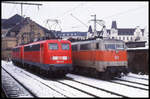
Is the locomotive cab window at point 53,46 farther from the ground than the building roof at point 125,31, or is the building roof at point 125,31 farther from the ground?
the building roof at point 125,31

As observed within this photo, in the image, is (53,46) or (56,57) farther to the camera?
(53,46)

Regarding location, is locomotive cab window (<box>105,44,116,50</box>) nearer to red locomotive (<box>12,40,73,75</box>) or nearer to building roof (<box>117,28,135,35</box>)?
red locomotive (<box>12,40,73,75</box>)

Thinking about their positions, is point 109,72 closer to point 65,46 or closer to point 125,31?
point 65,46

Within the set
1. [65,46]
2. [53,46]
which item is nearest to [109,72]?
[65,46]

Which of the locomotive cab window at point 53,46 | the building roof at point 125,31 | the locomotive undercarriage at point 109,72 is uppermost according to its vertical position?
the building roof at point 125,31

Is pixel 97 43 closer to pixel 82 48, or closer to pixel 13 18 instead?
pixel 82 48

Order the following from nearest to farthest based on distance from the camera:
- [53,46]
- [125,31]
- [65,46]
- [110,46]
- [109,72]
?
[109,72] < [110,46] < [53,46] < [65,46] < [125,31]

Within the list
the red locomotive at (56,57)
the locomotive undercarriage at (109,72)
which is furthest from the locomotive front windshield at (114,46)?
the red locomotive at (56,57)

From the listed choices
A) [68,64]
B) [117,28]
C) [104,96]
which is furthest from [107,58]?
[117,28]

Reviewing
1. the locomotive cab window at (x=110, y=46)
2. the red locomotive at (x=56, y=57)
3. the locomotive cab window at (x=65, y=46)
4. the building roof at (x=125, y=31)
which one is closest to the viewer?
the locomotive cab window at (x=110, y=46)

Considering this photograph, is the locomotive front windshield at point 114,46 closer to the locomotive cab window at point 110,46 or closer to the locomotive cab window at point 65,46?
the locomotive cab window at point 110,46

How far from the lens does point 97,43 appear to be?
1838cm

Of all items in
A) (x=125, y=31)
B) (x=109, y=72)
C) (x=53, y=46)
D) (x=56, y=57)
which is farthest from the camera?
(x=125, y=31)

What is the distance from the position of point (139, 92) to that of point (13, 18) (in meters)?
84.7
